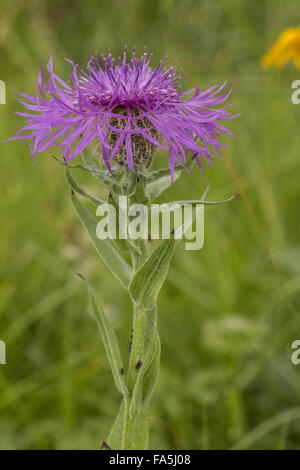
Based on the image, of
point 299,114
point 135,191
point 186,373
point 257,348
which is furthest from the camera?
point 299,114

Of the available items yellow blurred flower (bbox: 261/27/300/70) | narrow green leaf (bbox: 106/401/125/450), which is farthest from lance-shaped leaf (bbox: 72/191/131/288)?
yellow blurred flower (bbox: 261/27/300/70)

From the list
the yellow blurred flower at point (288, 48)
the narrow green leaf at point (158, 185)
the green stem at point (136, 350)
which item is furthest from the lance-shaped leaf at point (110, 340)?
the yellow blurred flower at point (288, 48)

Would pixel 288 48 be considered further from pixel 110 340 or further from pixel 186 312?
pixel 110 340

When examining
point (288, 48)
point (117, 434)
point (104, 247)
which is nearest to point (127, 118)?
point (104, 247)

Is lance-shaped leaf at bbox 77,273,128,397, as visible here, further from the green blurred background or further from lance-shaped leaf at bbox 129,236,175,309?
the green blurred background
